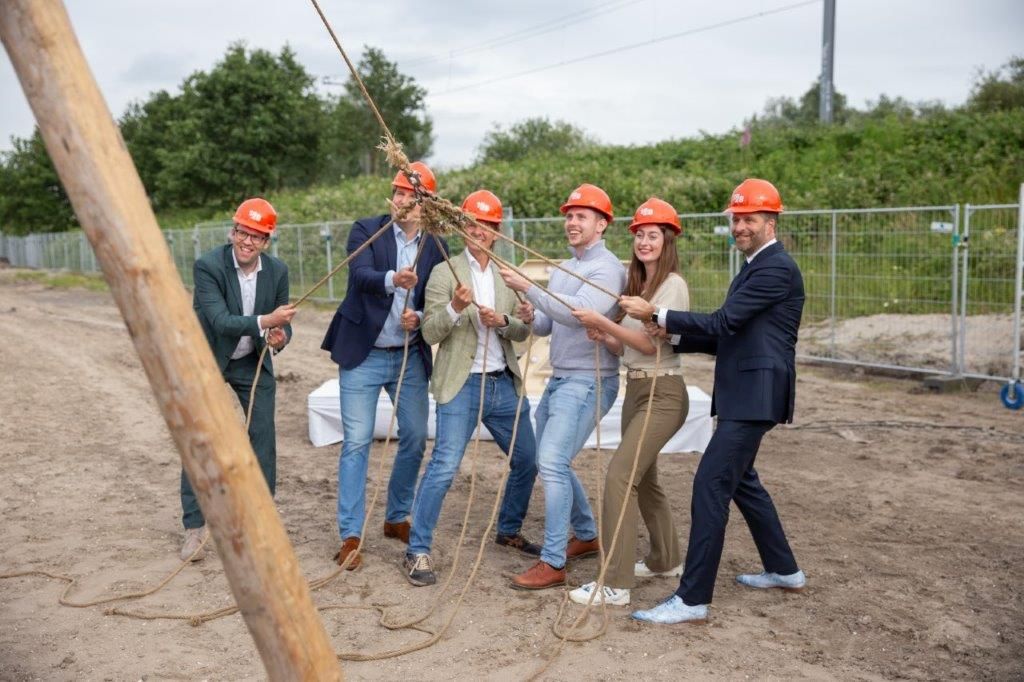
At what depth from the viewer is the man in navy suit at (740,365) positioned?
453cm

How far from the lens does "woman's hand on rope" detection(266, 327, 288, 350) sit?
543 centimetres

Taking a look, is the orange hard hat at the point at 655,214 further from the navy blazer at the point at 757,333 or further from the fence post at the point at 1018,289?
the fence post at the point at 1018,289

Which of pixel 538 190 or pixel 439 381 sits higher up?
pixel 538 190

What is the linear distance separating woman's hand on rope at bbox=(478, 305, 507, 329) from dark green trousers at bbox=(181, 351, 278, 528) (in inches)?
52.4

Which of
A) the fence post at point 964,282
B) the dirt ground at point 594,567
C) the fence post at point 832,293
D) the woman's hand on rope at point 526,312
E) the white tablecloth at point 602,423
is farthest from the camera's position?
the fence post at point 832,293

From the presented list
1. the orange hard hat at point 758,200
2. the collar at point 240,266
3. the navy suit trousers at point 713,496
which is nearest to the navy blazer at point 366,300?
the collar at point 240,266

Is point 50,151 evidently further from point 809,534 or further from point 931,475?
point 931,475

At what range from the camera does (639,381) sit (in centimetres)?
492

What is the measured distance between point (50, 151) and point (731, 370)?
306cm

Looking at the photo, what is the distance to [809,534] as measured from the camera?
5.98m

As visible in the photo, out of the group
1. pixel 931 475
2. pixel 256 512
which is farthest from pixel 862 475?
pixel 256 512

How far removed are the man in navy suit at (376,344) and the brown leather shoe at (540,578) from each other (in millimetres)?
928

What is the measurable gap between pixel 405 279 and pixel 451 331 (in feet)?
1.20

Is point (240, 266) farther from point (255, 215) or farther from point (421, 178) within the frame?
point (421, 178)
